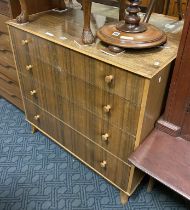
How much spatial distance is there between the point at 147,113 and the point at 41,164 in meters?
0.87

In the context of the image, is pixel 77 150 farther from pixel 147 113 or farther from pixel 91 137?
pixel 147 113

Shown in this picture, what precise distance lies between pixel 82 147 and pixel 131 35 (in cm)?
70

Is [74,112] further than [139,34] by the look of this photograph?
Yes

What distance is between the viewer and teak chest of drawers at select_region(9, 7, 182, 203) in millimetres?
944

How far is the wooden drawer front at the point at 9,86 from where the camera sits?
5.78ft

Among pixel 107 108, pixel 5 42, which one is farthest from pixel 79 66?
pixel 5 42

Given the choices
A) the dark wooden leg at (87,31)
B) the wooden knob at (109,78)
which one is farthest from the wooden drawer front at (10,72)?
the wooden knob at (109,78)

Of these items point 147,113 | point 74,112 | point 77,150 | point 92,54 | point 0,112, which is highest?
point 92,54

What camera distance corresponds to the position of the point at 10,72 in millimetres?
1704

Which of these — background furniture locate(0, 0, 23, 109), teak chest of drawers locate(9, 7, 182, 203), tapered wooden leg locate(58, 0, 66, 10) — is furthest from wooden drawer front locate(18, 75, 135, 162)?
tapered wooden leg locate(58, 0, 66, 10)

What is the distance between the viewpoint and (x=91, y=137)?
Answer: 127cm

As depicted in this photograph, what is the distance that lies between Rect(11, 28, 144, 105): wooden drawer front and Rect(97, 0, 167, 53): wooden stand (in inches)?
4.2

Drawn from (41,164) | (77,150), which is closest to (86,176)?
(77,150)

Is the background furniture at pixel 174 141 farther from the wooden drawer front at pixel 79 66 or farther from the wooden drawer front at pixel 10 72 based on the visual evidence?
the wooden drawer front at pixel 10 72
